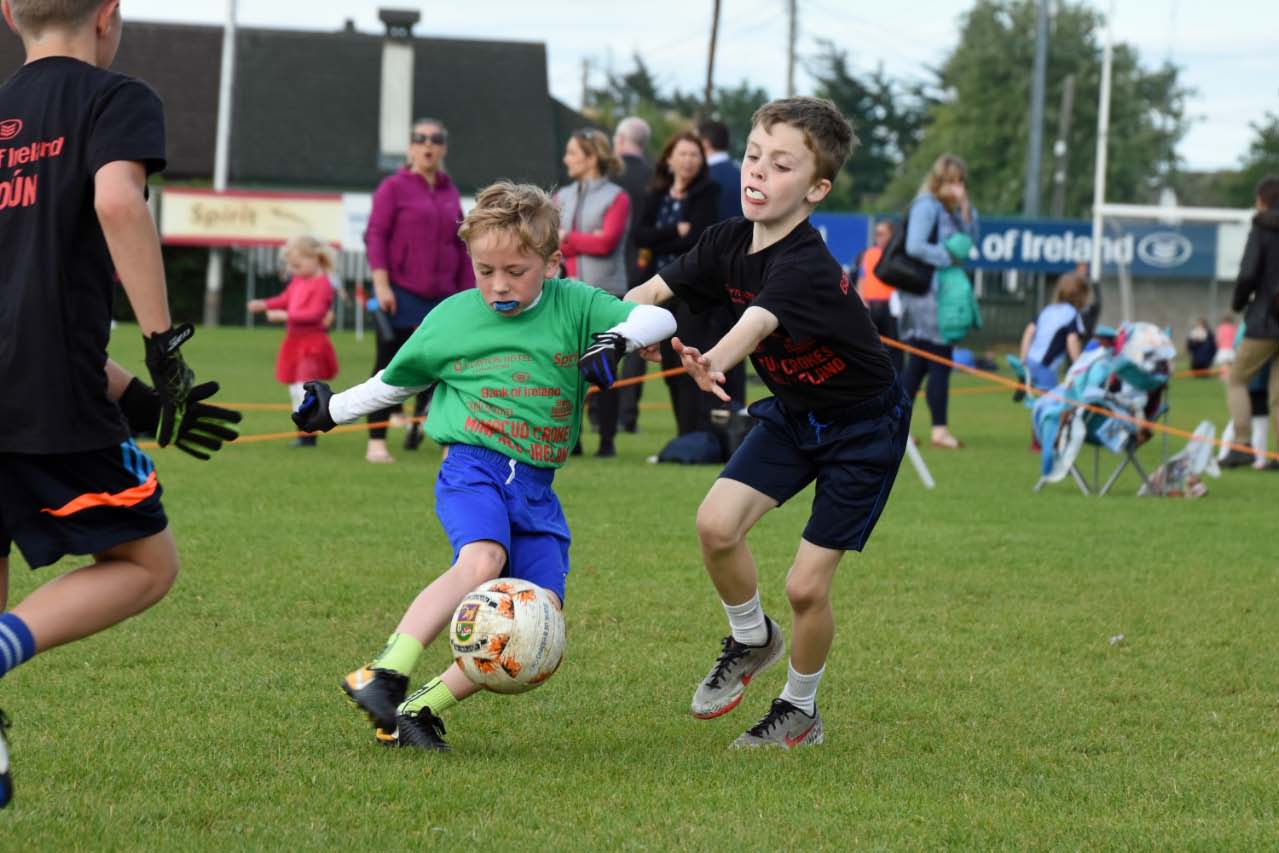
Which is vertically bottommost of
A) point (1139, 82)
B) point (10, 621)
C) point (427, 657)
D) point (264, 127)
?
point (427, 657)

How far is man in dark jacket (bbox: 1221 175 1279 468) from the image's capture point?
13.2 metres

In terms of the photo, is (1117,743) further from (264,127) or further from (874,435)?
(264,127)

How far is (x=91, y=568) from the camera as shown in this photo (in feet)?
13.4

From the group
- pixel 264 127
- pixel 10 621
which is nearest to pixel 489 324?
pixel 10 621

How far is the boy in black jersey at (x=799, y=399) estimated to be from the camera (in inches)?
197

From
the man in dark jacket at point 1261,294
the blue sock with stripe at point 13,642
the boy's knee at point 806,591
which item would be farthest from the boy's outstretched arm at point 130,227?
the man in dark jacket at point 1261,294

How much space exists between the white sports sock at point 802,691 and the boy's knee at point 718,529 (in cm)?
44

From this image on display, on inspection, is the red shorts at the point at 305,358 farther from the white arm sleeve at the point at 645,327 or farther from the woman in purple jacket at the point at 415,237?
Answer: the white arm sleeve at the point at 645,327

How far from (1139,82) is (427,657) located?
80.4 meters

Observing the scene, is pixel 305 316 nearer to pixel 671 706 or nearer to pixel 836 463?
pixel 671 706

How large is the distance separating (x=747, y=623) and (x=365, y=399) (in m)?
1.41

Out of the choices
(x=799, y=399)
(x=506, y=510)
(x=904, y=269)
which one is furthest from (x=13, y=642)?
(x=904, y=269)

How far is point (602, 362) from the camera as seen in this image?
14.5 ft

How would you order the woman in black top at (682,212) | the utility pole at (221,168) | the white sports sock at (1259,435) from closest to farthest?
the woman in black top at (682,212) → the white sports sock at (1259,435) → the utility pole at (221,168)
